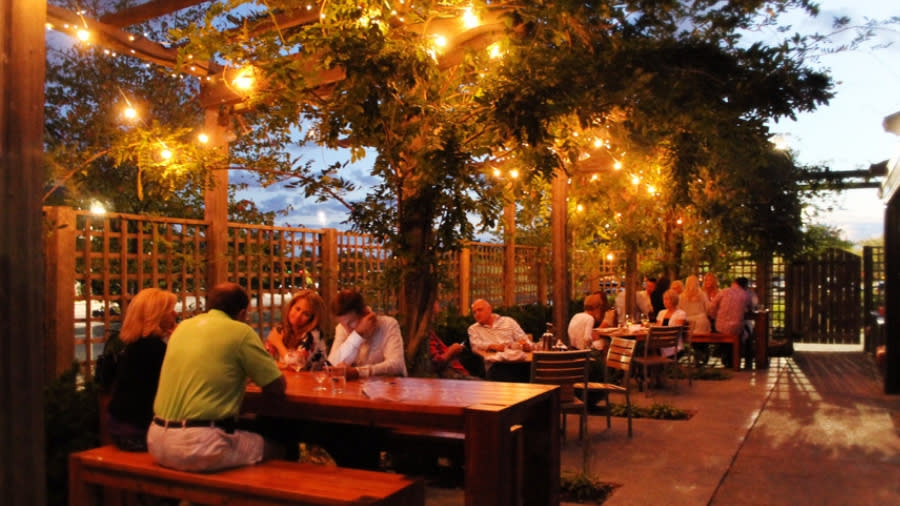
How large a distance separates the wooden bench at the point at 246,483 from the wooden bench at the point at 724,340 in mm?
8889

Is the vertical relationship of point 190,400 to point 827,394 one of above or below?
above

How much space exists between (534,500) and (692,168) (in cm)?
445

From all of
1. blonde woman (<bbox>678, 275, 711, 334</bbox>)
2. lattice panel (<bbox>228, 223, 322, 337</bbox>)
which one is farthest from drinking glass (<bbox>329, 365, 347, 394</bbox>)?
blonde woman (<bbox>678, 275, 711, 334</bbox>)

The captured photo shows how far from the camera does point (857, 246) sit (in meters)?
32.9

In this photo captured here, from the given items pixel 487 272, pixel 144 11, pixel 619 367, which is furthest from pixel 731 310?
pixel 144 11

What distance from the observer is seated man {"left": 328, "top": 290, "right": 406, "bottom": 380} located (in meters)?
5.00

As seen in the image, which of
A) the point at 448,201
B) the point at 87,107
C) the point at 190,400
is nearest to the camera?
the point at 190,400

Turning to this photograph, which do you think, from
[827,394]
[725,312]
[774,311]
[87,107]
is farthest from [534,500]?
[774,311]

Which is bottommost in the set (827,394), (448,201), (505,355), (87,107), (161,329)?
(827,394)

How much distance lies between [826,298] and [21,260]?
1526cm

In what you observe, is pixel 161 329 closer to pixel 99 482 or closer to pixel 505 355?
pixel 99 482

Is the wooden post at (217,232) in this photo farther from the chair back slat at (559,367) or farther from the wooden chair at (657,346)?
the wooden chair at (657,346)

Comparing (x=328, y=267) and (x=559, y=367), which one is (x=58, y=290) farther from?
(x=559, y=367)

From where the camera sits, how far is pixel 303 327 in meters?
5.50
